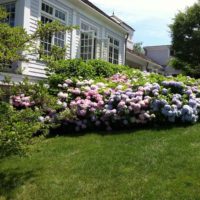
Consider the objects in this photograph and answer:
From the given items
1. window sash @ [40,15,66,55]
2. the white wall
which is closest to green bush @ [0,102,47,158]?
the white wall

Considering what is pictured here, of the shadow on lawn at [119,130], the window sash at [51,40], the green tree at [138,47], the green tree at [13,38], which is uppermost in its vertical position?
the green tree at [138,47]

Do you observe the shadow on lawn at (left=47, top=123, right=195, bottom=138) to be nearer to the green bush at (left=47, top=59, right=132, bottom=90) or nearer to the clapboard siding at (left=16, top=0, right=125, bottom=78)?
the green bush at (left=47, top=59, right=132, bottom=90)

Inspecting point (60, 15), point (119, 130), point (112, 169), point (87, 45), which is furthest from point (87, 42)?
point (112, 169)

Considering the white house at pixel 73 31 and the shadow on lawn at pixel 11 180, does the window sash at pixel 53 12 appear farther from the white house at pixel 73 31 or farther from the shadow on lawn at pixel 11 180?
the shadow on lawn at pixel 11 180

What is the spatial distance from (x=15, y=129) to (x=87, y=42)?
11.6 meters

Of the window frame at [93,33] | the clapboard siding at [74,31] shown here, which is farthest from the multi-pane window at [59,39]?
Answer: the window frame at [93,33]

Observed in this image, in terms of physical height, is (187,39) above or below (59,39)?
above

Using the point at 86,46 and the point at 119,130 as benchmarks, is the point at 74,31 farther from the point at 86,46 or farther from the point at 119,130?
the point at 119,130

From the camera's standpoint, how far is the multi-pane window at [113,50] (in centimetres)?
1974

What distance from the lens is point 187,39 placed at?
31.4m

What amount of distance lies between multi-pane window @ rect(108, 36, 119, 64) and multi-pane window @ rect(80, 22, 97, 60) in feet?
7.92

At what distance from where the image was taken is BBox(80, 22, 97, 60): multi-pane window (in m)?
16.8

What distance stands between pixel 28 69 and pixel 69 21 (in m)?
3.54

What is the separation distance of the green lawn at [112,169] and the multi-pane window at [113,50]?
465 inches
